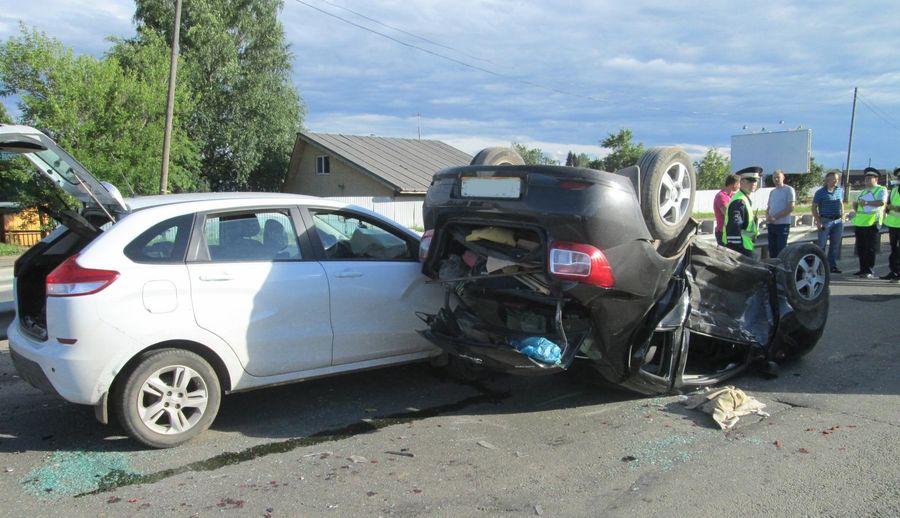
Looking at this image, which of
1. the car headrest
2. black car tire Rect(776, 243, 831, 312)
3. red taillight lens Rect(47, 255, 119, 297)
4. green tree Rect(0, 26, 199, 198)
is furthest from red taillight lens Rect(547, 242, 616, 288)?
green tree Rect(0, 26, 199, 198)

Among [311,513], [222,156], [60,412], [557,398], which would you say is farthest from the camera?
[222,156]

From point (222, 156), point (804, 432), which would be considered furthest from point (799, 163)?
point (804, 432)

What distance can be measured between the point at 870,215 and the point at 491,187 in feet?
31.5

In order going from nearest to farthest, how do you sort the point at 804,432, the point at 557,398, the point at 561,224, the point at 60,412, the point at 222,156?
the point at 561,224 → the point at 804,432 → the point at 60,412 → the point at 557,398 → the point at 222,156

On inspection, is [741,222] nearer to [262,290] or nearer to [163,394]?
[262,290]

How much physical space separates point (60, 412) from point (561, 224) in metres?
3.88

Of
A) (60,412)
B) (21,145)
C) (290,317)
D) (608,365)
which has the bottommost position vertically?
(60,412)

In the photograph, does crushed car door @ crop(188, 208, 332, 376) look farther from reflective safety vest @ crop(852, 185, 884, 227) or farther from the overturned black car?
reflective safety vest @ crop(852, 185, 884, 227)

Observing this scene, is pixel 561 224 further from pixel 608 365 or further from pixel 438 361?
pixel 438 361

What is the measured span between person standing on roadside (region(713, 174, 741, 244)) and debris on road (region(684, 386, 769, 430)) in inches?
167

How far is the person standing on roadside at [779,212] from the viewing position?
10.0 metres

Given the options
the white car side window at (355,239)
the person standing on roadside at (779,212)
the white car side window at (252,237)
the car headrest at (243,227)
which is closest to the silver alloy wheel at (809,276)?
the white car side window at (355,239)

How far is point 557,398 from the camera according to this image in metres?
5.03

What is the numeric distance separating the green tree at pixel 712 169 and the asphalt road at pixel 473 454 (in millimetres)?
64474
